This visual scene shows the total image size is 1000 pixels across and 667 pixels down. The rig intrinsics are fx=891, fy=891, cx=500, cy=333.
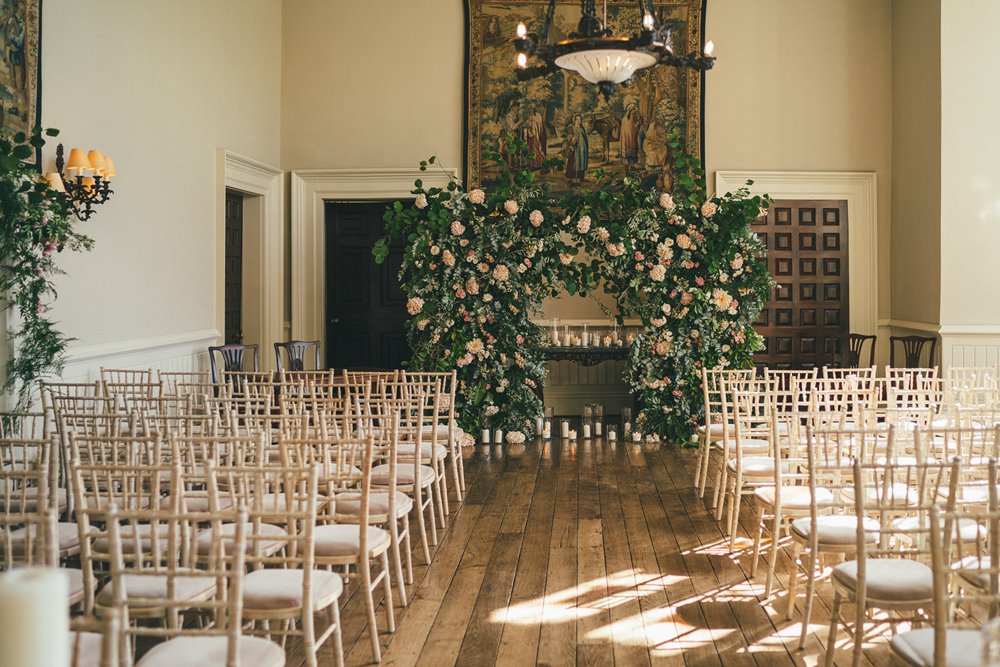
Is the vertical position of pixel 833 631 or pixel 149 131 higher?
pixel 149 131

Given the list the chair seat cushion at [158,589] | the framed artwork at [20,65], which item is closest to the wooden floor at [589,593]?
the chair seat cushion at [158,589]

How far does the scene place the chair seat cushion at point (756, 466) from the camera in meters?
5.28

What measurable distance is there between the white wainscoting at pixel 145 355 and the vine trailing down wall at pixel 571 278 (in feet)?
6.42

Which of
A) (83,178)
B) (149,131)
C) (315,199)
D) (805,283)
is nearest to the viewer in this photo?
(83,178)

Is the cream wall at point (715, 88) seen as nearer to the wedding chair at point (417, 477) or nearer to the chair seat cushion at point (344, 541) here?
the wedding chair at point (417, 477)

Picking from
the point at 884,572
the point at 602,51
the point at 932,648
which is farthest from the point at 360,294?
the point at 932,648

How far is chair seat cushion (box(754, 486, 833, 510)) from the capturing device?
14.4 feet

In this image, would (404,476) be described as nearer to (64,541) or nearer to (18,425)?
(64,541)

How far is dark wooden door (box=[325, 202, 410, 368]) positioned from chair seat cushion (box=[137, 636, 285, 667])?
332 inches

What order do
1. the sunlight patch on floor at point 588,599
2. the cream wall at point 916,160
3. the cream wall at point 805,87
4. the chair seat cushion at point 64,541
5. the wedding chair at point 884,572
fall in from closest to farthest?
the wedding chair at point 884,572 → the chair seat cushion at point 64,541 → the sunlight patch on floor at point 588,599 → the cream wall at point 916,160 → the cream wall at point 805,87

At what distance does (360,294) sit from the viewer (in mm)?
11141

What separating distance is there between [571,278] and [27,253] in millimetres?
5062

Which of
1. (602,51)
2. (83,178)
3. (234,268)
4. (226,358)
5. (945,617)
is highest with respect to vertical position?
(602,51)

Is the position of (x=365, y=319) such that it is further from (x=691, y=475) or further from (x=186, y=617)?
(x=186, y=617)
